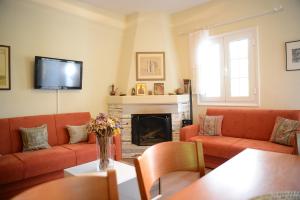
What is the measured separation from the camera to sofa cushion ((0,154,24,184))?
2.37 m

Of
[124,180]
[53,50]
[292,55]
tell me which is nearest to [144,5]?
[53,50]

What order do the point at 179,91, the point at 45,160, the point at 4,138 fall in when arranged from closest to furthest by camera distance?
the point at 45,160
the point at 4,138
the point at 179,91

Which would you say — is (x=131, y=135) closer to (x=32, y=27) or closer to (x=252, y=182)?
(x=32, y=27)

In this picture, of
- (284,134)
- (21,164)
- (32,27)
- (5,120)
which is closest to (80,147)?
(21,164)

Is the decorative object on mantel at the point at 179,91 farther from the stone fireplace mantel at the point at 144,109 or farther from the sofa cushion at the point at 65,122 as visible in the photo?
the sofa cushion at the point at 65,122

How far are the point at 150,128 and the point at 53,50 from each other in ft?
7.72

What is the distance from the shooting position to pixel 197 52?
4176 millimetres

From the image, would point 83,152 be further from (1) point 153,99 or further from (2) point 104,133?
(1) point 153,99

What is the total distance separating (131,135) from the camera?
4.26 meters

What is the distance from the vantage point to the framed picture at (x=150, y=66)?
4.46 meters

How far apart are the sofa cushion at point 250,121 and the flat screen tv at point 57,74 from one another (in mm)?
2619

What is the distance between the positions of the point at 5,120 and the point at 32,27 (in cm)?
155

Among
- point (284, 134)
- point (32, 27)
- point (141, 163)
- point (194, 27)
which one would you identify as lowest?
point (284, 134)

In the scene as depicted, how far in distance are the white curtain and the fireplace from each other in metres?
0.87
